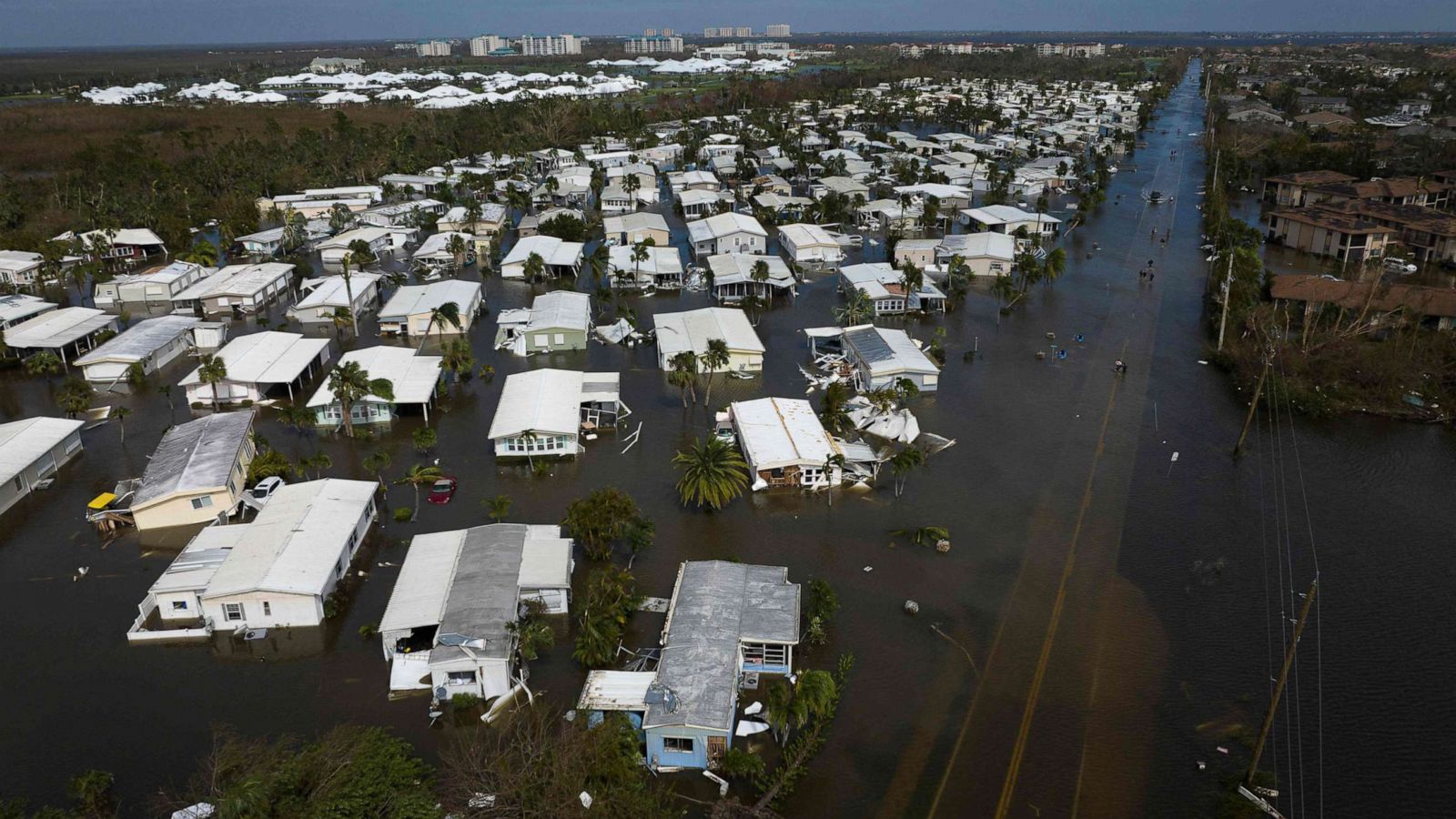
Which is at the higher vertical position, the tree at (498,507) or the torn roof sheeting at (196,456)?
the torn roof sheeting at (196,456)

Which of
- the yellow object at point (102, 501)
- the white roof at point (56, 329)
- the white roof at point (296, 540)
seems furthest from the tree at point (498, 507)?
the white roof at point (56, 329)

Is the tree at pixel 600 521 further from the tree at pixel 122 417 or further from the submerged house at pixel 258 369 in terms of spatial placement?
the tree at pixel 122 417

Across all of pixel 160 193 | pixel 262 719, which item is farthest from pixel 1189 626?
pixel 160 193

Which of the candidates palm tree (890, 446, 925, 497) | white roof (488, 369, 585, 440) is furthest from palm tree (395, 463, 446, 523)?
palm tree (890, 446, 925, 497)

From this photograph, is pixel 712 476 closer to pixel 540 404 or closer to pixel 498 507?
pixel 498 507

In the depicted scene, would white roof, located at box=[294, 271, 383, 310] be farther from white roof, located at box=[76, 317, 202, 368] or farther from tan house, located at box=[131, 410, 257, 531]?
tan house, located at box=[131, 410, 257, 531]

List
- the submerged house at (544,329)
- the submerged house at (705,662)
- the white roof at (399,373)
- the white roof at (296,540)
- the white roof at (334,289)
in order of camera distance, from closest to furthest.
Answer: the submerged house at (705,662), the white roof at (296,540), the white roof at (399,373), the submerged house at (544,329), the white roof at (334,289)

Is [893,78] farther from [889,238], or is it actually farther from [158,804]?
[158,804]
